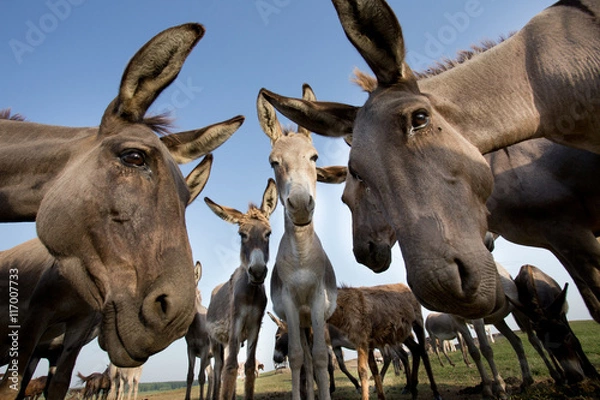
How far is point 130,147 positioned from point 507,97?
2976 mm

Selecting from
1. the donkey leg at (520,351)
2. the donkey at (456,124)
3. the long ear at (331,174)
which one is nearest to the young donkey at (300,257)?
the long ear at (331,174)

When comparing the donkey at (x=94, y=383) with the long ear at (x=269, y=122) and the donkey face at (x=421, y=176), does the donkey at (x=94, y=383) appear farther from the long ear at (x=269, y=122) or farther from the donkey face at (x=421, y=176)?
the donkey face at (x=421, y=176)

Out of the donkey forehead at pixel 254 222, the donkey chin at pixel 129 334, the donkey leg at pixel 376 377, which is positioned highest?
the donkey forehead at pixel 254 222

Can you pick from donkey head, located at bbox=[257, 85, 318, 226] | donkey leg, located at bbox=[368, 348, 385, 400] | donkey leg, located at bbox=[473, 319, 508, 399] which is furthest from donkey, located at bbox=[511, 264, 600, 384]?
donkey head, located at bbox=[257, 85, 318, 226]

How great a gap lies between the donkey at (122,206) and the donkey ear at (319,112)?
966 millimetres

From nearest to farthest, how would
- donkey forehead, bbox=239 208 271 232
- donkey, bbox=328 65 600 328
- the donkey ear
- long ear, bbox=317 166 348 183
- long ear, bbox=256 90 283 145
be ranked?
the donkey ear
donkey, bbox=328 65 600 328
long ear, bbox=256 90 283 145
long ear, bbox=317 166 348 183
donkey forehead, bbox=239 208 271 232

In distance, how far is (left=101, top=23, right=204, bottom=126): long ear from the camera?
2.51 meters

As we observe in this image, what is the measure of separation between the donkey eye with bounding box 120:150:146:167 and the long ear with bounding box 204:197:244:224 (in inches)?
254

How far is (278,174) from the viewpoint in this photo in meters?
6.07

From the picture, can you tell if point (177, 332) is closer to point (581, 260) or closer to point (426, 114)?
point (426, 114)

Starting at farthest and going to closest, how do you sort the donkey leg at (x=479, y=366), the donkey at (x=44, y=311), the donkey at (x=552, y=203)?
the donkey leg at (x=479, y=366) < the donkey at (x=44, y=311) < the donkey at (x=552, y=203)

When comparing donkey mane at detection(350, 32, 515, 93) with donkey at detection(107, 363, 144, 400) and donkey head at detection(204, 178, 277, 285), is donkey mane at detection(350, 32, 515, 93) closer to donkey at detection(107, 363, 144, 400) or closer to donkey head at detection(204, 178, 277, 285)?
donkey head at detection(204, 178, 277, 285)

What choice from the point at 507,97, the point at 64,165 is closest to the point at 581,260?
the point at 507,97

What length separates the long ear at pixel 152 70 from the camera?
8.22ft
